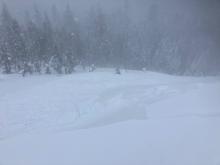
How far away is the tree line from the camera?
13461 mm

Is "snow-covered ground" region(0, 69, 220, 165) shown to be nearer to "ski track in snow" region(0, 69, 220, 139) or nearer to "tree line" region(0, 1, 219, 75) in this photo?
"ski track in snow" region(0, 69, 220, 139)

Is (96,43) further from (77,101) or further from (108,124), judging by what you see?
(108,124)

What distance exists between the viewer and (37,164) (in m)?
4.96

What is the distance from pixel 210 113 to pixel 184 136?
6.02ft

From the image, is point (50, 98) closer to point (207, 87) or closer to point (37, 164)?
point (37, 164)

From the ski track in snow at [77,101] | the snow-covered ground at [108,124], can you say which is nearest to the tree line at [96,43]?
the ski track in snow at [77,101]

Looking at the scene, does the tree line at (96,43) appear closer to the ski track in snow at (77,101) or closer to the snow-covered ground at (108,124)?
the ski track in snow at (77,101)

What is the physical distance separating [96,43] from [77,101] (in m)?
8.46

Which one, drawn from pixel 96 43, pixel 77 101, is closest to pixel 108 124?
pixel 77 101

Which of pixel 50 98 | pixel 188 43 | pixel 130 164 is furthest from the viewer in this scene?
pixel 188 43

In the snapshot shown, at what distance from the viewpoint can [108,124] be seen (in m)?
6.85

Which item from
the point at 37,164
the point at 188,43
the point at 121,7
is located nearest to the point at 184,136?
the point at 37,164

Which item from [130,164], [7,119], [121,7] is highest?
[121,7]

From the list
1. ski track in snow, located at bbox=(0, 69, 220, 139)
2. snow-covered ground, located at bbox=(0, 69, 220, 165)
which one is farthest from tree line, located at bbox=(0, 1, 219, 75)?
snow-covered ground, located at bbox=(0, 69, 220, 165)
